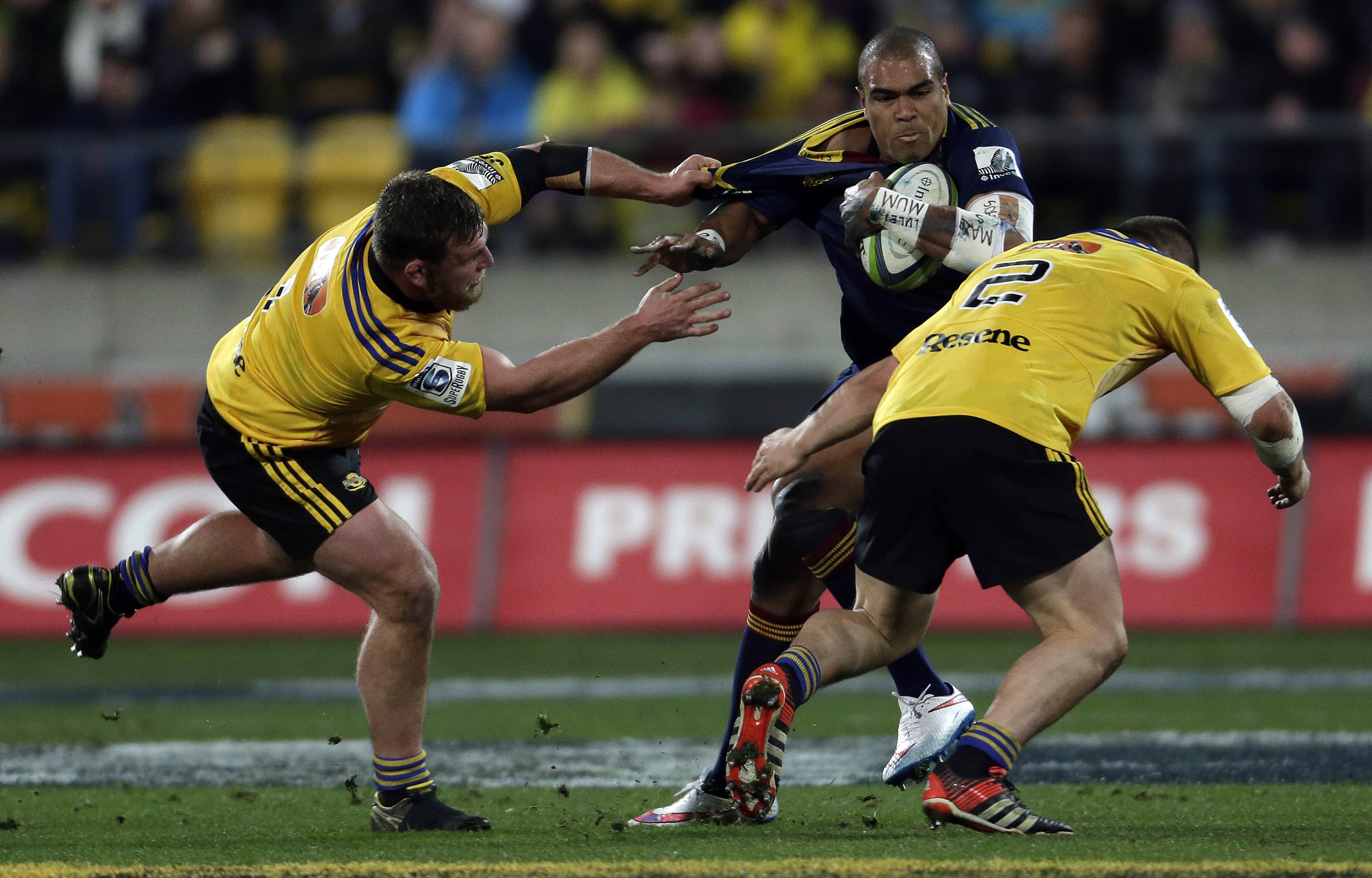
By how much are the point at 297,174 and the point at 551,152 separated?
29.2 feet

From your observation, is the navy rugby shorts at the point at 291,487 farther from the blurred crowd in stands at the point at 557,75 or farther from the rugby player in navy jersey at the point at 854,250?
the blurred crowd in stands at the point at 557,75

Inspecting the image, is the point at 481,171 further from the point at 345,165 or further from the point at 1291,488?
the point at 345,165

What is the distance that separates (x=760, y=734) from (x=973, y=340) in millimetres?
1290

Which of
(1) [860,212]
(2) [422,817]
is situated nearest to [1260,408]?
(1) [860,212]

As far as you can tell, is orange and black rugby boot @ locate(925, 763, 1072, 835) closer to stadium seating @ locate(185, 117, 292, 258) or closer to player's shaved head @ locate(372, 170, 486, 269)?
player's shaved head @ locate(372, 170, 486, 269)

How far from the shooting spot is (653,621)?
41.0 ft

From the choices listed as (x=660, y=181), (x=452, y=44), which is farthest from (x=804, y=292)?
(x=660, y=181)

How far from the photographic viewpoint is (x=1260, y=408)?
529 centimetres

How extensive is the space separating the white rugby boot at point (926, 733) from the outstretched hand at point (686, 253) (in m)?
1.68

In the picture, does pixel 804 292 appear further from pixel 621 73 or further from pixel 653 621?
pixel 653 621

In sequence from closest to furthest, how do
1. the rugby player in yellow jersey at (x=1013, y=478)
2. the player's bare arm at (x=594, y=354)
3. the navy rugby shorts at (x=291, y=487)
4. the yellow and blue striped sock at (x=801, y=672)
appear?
1. the rugby player in yellow jersey at (x=1013, y=478)
2. the yellow and blue striped sock at (x=801, y=672)
3. the player's bare arm at (x=594, y=354)
4. the navy rugby shorts at (x=291, y=487)

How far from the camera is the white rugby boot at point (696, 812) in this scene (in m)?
5.80

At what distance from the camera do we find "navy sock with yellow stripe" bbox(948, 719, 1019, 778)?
4953mm

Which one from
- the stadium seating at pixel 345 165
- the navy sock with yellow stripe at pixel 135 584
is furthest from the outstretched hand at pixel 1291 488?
the stadium seating at pixel 345 165
